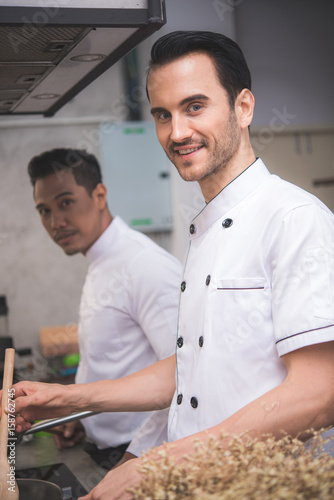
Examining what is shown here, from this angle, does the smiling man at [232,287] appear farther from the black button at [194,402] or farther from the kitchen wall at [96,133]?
the kitchen wall at [96,133]

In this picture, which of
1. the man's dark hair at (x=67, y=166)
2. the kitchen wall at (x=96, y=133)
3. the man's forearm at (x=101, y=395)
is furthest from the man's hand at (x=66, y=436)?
the kitchen wall at (x=96, y=133)

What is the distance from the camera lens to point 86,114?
4.28 metres

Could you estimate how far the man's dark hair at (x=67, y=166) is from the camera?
1950 millimetres

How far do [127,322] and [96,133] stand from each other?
8.82 ft

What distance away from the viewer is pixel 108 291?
5.79 feet

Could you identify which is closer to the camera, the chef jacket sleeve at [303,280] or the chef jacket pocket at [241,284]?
the chef jacket sleeve at [303,280]

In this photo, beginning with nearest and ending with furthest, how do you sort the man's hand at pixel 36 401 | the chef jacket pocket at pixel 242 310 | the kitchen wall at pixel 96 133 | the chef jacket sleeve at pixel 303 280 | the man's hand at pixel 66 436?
1. the chef jacket sleeve at pixel 303 280
2. the chef jacket pocket at pixel 242 310
3. the man's hand at pixel 36 401
4. the man's hand at pixel 66 436
5. the kitchen wall at pixel 96 133

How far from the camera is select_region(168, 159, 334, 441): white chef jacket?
0.88 m

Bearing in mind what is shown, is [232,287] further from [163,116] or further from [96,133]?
[96,133]

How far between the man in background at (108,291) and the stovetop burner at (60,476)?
0.49 feet

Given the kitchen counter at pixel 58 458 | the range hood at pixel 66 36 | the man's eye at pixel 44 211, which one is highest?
the range hood at pixel 66 36

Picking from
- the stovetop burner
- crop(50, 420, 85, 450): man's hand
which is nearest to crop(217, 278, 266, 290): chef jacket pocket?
the stovetop burner

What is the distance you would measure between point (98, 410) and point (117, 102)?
341 cm
